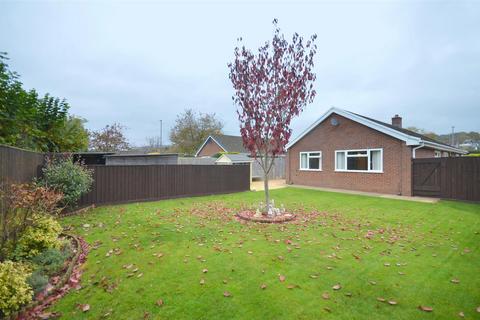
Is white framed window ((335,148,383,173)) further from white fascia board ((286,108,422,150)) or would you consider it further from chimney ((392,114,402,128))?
chimney ((392,114,402,128))

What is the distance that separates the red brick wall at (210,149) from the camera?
1298 inches

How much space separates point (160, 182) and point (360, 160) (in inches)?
439

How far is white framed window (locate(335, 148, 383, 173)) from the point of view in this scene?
1398 centimetres

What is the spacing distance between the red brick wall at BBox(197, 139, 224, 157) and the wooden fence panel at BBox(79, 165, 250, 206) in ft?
58.4

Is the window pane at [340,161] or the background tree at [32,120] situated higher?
the background tree at [32,120]

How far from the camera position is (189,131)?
38062mm

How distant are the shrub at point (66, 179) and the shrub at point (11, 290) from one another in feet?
18.2

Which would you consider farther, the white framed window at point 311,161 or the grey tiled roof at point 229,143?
the grey tiled roof at point 229,143

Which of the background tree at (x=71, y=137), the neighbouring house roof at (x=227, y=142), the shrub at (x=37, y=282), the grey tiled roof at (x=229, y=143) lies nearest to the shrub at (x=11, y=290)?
the shrub at (x=37, y=282)

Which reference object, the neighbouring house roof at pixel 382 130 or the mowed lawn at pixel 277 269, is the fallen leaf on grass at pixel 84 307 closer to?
the mowed lawn at pixel 277 269

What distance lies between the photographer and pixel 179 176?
12.6 m

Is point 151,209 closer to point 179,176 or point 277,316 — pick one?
point 179,176

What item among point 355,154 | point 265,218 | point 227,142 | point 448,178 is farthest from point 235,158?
point 265,218

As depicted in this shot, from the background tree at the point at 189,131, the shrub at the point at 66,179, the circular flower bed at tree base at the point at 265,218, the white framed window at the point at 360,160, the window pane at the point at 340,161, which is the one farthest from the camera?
the background tree at the point at 189,131
